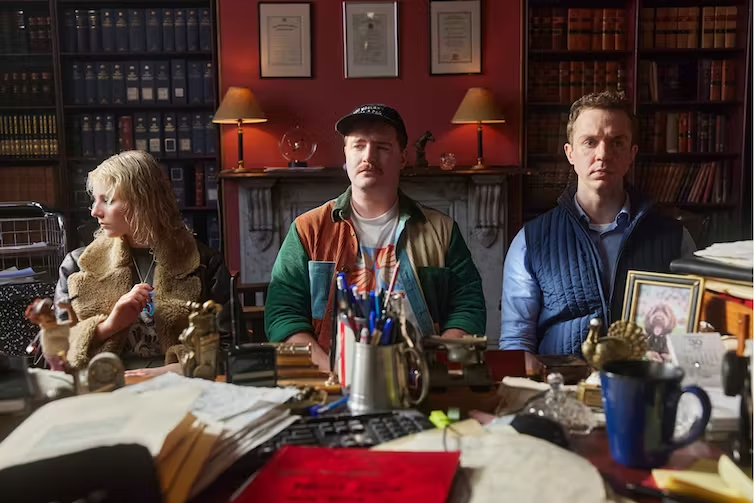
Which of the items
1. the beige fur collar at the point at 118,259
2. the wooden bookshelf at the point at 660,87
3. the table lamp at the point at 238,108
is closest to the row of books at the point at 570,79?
the wooden bookshelf at the point at 660,87

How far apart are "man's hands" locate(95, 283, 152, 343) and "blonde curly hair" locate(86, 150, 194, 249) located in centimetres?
27

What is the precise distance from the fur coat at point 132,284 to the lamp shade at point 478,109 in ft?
8.73

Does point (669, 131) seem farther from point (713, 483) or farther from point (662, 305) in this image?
point (713, 483)

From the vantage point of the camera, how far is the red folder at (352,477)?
0.84 meters

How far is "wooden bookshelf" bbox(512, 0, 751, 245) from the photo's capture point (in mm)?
4535

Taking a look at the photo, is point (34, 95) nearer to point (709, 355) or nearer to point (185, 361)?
point (185, 361)

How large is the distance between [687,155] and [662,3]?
0.95 metres

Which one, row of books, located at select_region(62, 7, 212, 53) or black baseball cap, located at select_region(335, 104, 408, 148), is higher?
row of books, located at select_region(62, 7, 212, 53)

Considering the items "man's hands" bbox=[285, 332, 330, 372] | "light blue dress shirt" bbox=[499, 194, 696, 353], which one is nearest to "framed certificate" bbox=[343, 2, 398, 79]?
"light blue dress shirt" bbox=[499, 194, 696, 353]

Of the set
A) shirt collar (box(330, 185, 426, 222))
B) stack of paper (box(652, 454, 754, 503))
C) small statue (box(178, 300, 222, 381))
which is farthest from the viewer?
shirt collar (box(330, 185, 426, 222))

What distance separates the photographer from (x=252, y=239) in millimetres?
4504

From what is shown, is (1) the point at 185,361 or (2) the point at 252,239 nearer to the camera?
(1) the point at 185,361

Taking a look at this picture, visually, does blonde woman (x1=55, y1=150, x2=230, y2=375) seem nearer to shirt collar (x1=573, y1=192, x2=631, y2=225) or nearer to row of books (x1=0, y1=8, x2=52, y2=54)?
shirt collar (x1=573, y1=192, x2=631, y2=225)

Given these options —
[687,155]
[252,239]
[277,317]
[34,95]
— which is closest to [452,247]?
[277,317]
